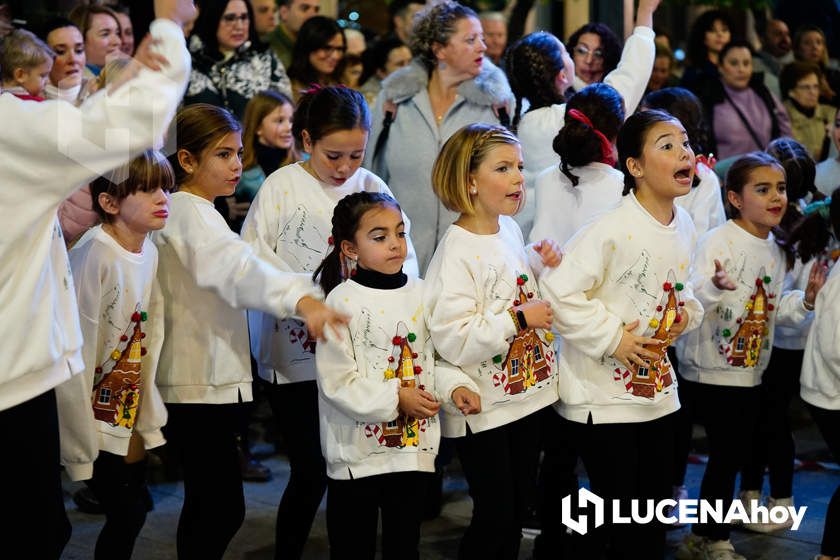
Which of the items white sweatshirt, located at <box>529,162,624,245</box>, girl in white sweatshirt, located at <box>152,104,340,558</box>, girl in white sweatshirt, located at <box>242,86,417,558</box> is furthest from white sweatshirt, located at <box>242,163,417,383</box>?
white sweatshirt, located at <box>529,162,624,245</box>

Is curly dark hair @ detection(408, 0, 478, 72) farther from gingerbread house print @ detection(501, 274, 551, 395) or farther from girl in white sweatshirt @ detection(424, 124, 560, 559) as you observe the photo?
gingerbread house print @ detection(501, 274, 551, 395)

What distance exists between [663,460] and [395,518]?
0.98 metres

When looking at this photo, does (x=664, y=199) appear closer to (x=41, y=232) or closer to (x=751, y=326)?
(x=751, y=326)

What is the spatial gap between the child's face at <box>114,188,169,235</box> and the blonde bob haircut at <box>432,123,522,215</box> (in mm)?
973

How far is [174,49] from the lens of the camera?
114 inches

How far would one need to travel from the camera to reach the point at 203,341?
390 centimetres

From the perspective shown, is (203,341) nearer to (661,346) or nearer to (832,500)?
(661,346)

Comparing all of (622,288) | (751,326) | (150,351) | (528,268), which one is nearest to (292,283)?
(150,351)

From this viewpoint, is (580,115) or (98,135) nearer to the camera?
A: (98,135)

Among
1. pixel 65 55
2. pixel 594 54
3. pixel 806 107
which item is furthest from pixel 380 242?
pixel 806 107

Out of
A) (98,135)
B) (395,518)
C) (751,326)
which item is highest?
(98,135)

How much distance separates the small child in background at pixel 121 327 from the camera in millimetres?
3648

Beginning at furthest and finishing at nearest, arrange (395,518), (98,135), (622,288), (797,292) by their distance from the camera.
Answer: (797,292)
(622,288)
(395,518)
(98,135)

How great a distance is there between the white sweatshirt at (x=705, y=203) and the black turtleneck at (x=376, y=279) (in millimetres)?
1787
